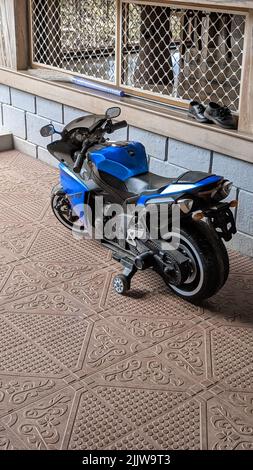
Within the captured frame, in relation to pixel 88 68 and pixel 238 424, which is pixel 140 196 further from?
pixel 88 68

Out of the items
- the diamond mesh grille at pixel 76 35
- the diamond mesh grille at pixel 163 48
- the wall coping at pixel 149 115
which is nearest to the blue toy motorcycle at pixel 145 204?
the wall coping at pixel 149 115

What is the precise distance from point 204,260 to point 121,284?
50 centimetres

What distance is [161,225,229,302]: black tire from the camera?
308cm

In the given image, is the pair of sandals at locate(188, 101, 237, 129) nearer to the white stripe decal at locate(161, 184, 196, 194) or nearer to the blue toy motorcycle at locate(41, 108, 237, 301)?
the blue toy motorcycle at locate(41, 108, 237, 301)

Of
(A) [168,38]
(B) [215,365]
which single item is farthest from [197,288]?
(A) [168,38]

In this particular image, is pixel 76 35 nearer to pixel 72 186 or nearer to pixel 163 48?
pixel 163 48

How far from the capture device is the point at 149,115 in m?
4.18

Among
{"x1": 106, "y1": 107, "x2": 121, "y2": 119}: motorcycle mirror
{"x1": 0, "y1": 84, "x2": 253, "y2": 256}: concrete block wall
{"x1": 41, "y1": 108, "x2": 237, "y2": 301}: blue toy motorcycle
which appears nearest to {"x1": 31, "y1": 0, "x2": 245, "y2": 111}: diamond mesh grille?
{"x1": 0, "y1": 84, "x2": 253, "y2": 256}: concrete block wall

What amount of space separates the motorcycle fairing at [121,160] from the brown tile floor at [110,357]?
0.56 meters

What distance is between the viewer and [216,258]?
3090mm

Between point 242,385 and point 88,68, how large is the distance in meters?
3.08

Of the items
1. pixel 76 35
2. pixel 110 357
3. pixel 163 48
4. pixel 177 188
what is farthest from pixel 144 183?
pixel 76 35

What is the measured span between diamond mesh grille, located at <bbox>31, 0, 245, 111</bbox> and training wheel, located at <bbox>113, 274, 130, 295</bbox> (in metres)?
1.38

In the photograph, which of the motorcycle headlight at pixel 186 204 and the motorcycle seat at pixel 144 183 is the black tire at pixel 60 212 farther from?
the motorcycle headlight at pixel 186 204
